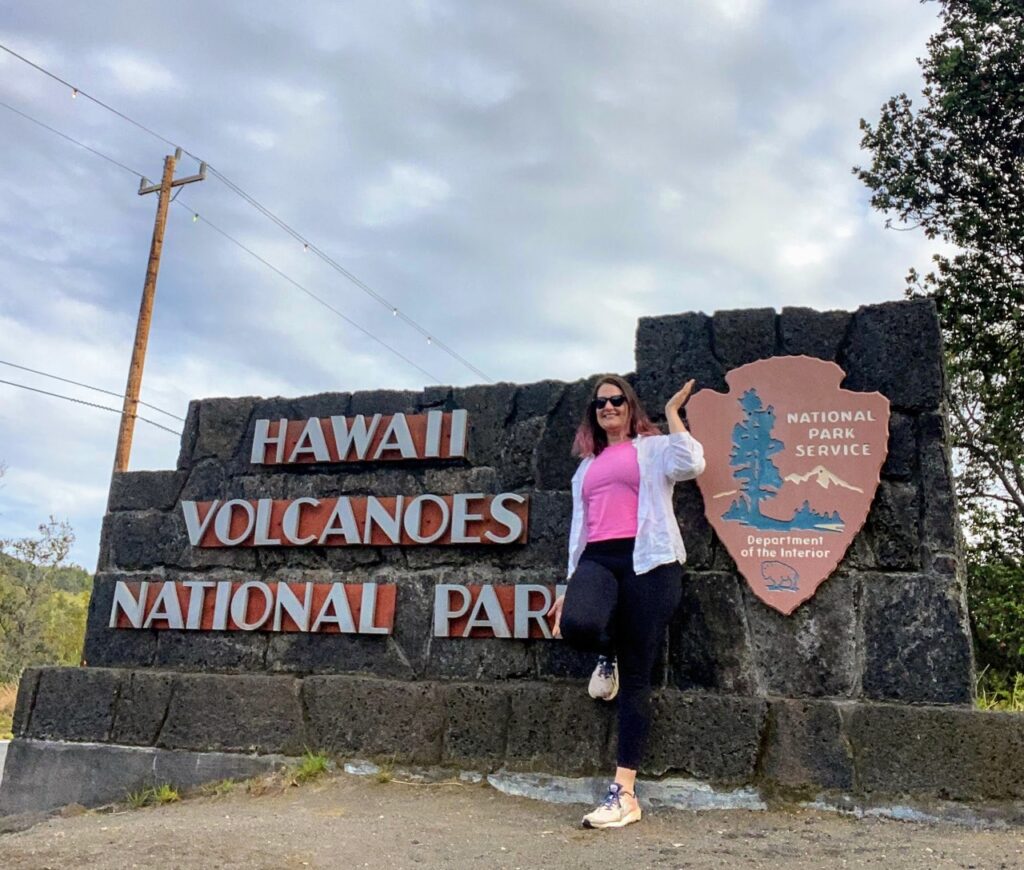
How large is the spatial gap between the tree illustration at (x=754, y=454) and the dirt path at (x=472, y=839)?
3.69ft

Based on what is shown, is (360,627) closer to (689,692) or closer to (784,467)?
(689,692)

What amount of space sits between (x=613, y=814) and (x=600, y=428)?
1393mm

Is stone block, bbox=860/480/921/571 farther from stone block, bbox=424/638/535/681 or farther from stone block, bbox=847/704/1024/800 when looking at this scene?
stone block, bbox=424/638/535/681

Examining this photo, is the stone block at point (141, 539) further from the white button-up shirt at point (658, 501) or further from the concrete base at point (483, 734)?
the white button-up shirt at point (658, 501)

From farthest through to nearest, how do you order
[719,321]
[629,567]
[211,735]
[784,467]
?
[211,735] → [719,321] → [784,467] → [629,567]

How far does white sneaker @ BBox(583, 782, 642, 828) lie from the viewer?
3.10m

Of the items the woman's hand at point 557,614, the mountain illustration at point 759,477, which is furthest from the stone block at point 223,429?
the mountain illustration at point 759,477

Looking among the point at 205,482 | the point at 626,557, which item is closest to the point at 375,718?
the point at 626,557

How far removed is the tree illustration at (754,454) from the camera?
11.8 ft

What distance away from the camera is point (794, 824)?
3.11 metres

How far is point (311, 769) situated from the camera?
12.7 feet

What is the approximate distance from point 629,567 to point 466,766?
1.11m

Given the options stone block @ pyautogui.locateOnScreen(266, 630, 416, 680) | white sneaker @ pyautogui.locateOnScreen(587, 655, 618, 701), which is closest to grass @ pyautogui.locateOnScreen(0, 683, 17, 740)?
stone block @ pyautogui.locateOnScreen(266, 630, 416, 680)

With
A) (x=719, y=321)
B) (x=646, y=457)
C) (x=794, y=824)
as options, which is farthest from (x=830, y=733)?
(x=719, y=321)
